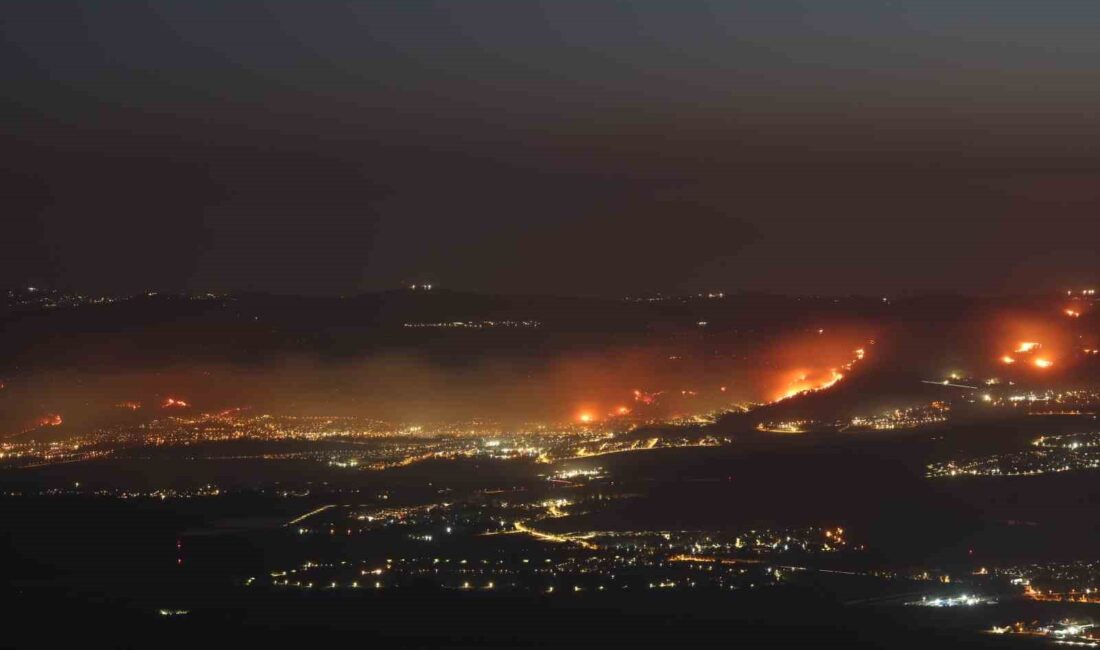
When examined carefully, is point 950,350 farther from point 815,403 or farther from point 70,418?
point 70,418

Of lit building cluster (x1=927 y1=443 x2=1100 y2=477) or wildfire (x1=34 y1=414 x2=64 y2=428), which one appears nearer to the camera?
lit building cluster (x1=927 y1=443 x2=1100 y2=477)

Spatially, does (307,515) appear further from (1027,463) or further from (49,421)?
(49,421)

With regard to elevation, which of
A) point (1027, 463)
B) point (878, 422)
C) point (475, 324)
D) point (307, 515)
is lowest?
point (307, 515)

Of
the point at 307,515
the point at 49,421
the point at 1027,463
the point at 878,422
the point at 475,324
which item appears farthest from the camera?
the point at 475,324

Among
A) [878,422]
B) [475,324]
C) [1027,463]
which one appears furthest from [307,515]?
[475,324]

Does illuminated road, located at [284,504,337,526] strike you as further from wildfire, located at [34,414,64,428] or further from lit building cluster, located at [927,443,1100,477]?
wildfire, located at [34,414,64,428]

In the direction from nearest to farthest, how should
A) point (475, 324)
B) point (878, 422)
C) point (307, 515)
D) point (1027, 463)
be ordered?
point (307, 515) → point (1027, 463) → point (878, 422) → point (475, 324)

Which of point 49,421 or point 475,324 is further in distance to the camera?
point 475,324

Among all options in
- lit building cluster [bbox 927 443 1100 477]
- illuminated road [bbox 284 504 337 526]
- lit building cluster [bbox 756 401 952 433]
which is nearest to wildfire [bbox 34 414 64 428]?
illuminated road [bbox 284 504 337 526]

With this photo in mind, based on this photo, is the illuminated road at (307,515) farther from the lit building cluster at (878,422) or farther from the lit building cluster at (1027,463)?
the lit building cluster at (878,422)

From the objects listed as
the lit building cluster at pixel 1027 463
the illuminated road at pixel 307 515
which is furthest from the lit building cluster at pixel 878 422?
the illuminated road at pixel 307 515

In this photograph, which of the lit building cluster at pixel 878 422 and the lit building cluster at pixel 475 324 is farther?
the lit building cluster at pixel 475 324
